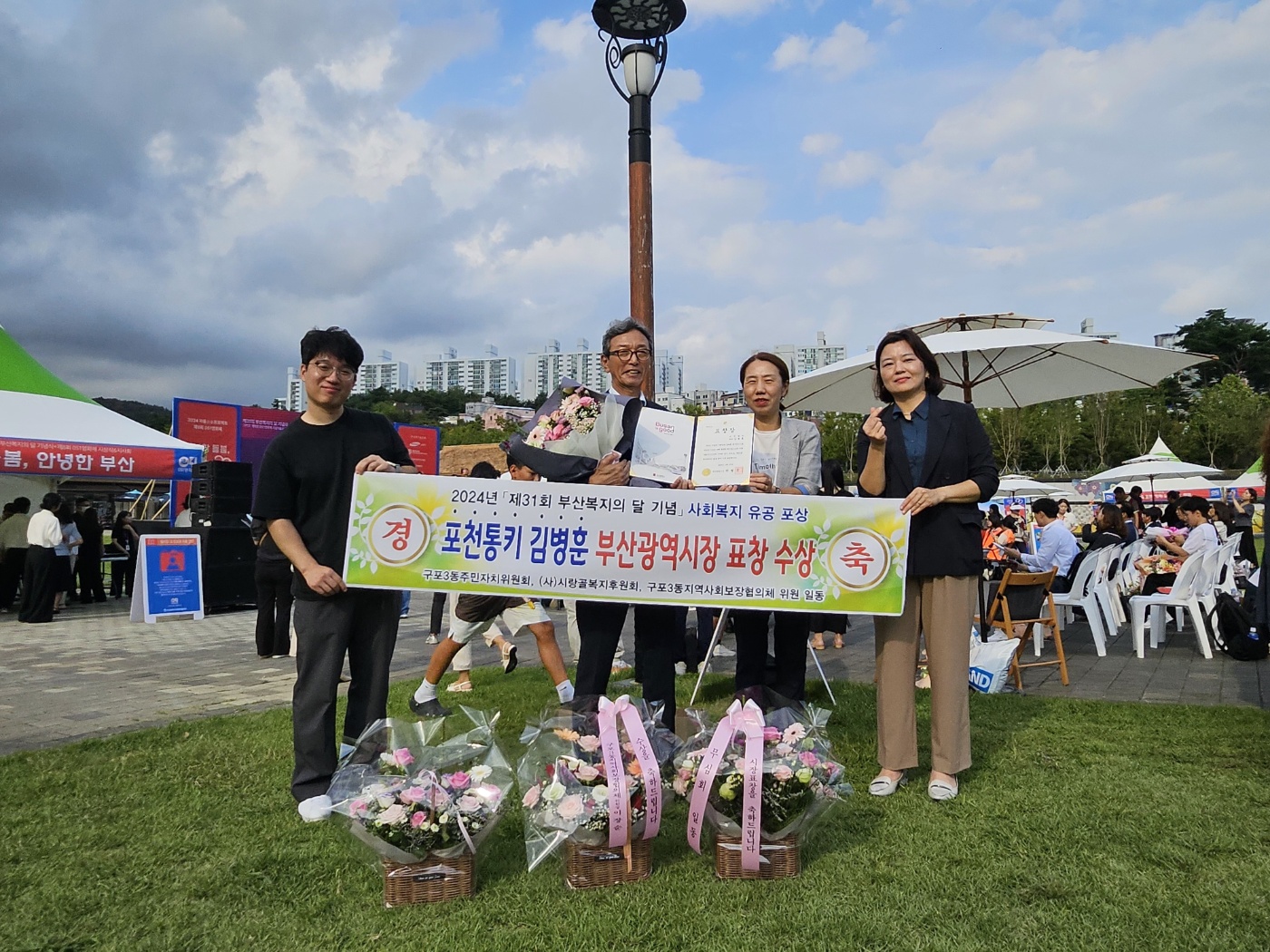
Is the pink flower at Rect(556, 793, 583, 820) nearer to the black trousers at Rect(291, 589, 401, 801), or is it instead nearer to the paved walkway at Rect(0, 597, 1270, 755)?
the black trousers at Rect(291, 589, 401, 801)

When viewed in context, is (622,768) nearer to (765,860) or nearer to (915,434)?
(765,860)

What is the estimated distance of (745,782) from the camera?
8.95ft

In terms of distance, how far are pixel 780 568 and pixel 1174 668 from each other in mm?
5219

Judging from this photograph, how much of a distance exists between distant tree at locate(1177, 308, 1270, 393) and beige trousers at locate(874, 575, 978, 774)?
206 feet

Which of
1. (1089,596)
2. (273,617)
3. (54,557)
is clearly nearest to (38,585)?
(54,557)

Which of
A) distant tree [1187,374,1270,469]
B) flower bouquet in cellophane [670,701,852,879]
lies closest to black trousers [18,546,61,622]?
flower bouquet in cellophane [670,701,852,879]

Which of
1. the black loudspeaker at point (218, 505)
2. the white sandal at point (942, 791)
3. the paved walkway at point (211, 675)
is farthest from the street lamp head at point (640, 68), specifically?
the black loudspeaker at point (218, 505)

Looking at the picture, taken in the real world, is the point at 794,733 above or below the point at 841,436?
below

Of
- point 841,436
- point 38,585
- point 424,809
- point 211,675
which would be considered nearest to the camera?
point 424,809

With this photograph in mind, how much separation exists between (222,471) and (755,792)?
37.0ft

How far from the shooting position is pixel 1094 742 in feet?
14.3

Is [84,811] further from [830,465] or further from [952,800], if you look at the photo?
[830,465]

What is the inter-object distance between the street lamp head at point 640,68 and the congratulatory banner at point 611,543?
3.64m

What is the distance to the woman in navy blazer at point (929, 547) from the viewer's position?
142 inches
